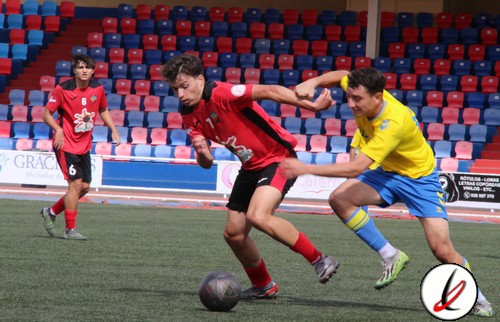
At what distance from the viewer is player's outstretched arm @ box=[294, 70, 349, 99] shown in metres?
6.02

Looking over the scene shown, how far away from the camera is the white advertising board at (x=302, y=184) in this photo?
17875 mm

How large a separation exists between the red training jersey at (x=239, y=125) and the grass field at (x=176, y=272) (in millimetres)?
1039

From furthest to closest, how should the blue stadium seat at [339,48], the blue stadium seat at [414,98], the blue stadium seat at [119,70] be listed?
1. the blue stadium seat at [119,70]
2. the blue stadium seat at [339,48]
3. the blue stadium seat at [414,98]

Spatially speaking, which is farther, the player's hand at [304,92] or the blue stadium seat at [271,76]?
the blue stadium seat at [271,76]

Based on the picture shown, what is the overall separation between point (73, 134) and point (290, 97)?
522 cm

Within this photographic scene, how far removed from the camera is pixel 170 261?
906 centimetres

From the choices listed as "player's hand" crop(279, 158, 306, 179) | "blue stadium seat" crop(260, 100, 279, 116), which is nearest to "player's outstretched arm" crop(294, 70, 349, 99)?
"player's hand" crop(279, 158, 306, 179)

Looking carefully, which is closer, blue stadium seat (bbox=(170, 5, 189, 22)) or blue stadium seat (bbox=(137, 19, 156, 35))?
blue stadium seat (bbox=(137, 19, 156, 35))

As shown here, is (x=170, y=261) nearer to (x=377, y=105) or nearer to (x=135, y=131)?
(x=377, y=105)

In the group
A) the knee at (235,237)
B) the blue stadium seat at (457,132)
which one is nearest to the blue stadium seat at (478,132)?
the blue stadium seat at (457,132)

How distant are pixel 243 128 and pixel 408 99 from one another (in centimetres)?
1701

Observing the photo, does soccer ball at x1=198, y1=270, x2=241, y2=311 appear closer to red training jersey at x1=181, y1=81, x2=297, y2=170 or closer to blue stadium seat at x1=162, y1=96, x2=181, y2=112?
red training jersey at x1=181, y1=81, x2=297, y2=170

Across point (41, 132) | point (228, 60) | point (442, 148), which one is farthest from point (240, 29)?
point (442, 148)

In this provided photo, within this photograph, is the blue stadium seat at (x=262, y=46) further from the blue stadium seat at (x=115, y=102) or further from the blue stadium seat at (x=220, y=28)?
the blue stadium seat at (x=115, y=102)
